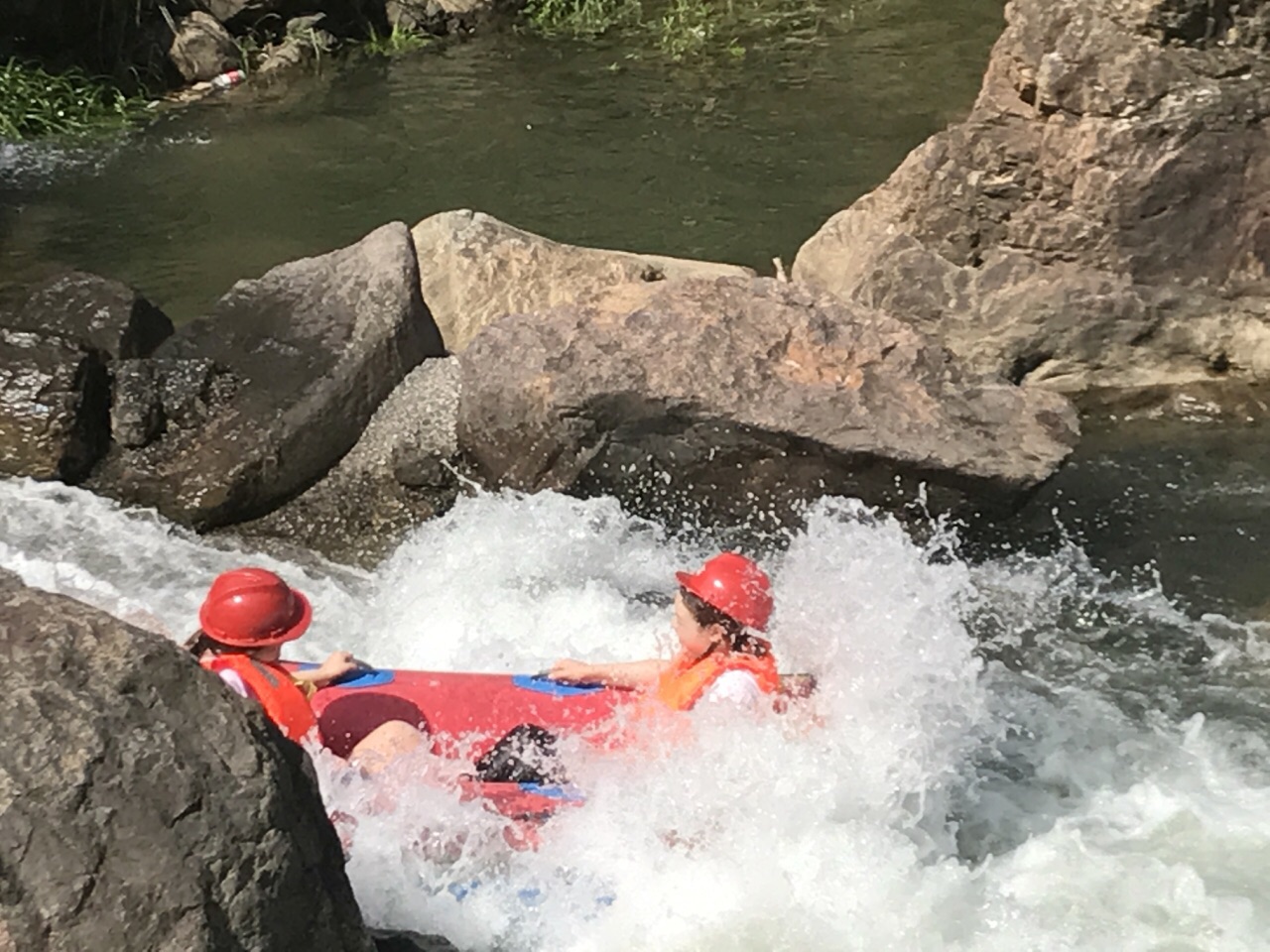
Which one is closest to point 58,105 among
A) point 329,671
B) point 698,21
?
point 698,21

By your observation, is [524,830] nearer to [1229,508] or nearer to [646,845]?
[646,845]

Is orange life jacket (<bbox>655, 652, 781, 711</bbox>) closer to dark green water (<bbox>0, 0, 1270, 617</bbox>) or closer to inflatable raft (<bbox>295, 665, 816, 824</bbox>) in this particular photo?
inflatable raft (<bbox>295, 665, 816, 824</bbox>)

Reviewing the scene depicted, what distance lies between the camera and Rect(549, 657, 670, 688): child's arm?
4684mm

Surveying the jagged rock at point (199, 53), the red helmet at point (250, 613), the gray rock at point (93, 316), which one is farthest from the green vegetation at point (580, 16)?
the red helmet at point (250, 613)

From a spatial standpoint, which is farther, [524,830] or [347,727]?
[347,727]

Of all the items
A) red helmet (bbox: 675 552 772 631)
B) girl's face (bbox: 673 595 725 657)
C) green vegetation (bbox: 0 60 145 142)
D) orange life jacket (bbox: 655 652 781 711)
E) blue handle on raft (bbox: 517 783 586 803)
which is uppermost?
red helmet (bbox: 675 552 772 631)

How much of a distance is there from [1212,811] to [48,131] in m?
10.5

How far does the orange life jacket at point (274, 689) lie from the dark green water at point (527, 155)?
15.7ft

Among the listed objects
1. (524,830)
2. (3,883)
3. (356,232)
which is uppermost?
(3,883)

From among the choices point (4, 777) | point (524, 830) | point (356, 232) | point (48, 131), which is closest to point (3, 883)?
point (4, 777)

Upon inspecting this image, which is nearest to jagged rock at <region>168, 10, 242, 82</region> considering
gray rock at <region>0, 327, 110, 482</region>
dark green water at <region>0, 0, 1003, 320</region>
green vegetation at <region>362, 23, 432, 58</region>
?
dark green water at <region>0, 0, 1003, 320</region>

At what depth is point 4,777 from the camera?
2.46m

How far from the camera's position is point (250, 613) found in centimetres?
405

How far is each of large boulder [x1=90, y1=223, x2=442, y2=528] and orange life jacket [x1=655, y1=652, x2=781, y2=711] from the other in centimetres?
271
